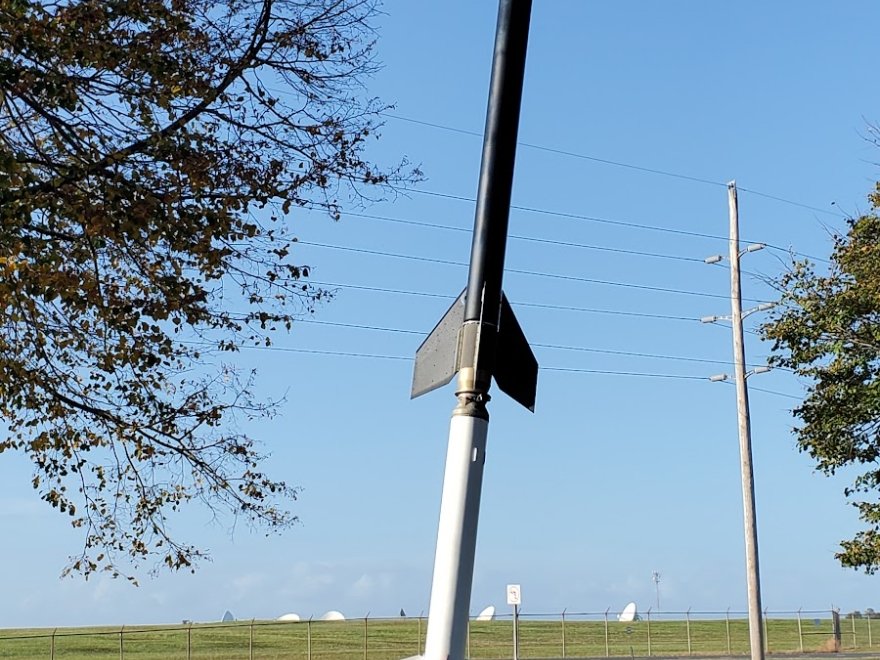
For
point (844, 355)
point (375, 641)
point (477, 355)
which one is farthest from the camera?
point (375, 641)

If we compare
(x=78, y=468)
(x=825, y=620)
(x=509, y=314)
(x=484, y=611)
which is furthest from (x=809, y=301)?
(x=825, y=620)

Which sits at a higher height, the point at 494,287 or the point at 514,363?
the point at 494,287

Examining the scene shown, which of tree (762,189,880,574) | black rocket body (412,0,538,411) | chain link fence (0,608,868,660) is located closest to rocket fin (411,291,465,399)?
black rocket body (412,0,538,411)

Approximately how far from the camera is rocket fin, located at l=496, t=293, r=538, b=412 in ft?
21.5

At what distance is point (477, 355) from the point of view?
20.7ft

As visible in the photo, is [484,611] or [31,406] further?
[484,611]

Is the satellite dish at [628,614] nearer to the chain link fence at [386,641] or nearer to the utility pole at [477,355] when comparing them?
the chain link fence at [386,641]

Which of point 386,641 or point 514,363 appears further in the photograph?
point 386,641

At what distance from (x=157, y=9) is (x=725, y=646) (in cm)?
5446

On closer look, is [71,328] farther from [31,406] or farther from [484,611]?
[484,611]

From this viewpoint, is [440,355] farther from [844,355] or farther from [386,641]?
[386,641]

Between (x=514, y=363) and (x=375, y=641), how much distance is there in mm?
52463

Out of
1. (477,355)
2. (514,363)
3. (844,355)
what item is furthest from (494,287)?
(844,355)

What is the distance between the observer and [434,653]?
5.90 metres
